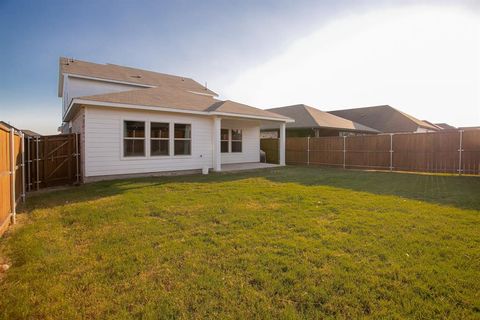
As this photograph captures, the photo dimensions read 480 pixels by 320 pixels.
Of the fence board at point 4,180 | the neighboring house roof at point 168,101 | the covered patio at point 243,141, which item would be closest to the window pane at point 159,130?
the neighboring house roof at point 168,101

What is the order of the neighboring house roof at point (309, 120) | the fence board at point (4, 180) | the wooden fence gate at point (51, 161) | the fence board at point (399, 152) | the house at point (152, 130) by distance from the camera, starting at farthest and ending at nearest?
the neighboring house roof at point (309, 120), the fence board at point (399, 152), the house at point (152, 130), the wooden fence gate at point (51, 161), the fence board at point (4, 180)

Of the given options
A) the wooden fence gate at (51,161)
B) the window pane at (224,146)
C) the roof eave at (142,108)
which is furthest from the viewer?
the window pane at (224,146)

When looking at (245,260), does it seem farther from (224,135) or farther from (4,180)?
(224,135)

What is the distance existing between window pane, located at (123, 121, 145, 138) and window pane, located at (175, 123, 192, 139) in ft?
5.25

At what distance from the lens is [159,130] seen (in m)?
11.7

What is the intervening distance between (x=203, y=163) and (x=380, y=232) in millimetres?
9778

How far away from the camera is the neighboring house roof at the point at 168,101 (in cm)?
1031

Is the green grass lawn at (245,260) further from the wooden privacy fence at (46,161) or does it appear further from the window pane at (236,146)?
the window pane at (236,146)

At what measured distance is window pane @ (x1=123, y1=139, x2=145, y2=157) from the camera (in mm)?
10812

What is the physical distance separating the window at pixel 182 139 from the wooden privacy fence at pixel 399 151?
889cm

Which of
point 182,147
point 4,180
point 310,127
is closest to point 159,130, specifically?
point 182,147

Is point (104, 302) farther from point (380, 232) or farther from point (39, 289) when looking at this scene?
point (380, 232)

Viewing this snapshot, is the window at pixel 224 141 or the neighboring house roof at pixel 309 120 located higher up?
the neighboring house roof at pixel 309 120

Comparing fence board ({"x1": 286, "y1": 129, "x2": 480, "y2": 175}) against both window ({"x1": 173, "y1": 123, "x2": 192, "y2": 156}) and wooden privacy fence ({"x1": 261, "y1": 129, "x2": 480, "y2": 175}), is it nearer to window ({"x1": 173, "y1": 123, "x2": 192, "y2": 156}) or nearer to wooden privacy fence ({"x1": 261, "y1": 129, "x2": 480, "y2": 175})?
wooden privacy fence ({"x1": 261, "y1": 129, "x2": 480, "y2": 175})
